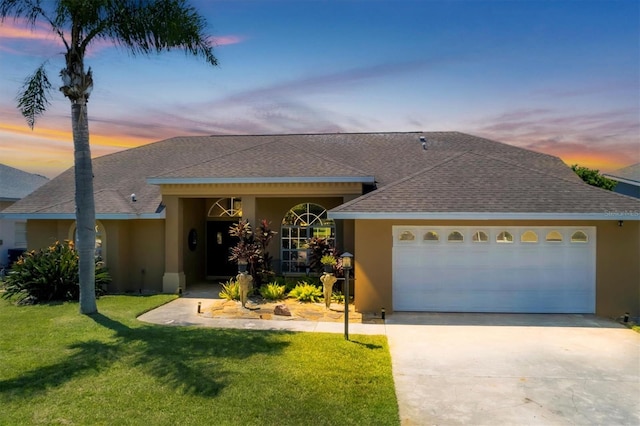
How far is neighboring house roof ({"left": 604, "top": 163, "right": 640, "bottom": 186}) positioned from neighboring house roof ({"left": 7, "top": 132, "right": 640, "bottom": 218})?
7.86m

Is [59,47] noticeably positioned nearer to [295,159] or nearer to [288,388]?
[295,159]

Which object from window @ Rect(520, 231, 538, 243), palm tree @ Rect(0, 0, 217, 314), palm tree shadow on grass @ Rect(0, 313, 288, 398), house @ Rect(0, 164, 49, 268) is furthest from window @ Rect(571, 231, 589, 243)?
house @ Rect(0, 164, 49, 268)

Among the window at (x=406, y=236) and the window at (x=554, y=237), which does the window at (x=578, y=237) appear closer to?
the window at (x=554, y=237)

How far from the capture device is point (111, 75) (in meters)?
11.6

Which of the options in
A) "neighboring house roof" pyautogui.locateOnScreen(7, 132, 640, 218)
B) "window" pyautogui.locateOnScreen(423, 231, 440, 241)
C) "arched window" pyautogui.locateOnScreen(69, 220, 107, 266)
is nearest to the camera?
"neighboring house roof" pyautogui.locateOnScreen(7, 132, 640, 218)

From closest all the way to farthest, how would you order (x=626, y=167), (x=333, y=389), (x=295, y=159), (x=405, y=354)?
(x=333, y=389) < (x=405, y=354) < (x=295, y=159) < (x=626, y=167)

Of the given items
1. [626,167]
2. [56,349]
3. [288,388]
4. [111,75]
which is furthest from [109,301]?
[626,167]

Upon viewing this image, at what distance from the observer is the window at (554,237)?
1057 centimetres

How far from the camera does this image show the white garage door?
414 inches

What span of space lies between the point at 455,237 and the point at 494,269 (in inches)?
50.3

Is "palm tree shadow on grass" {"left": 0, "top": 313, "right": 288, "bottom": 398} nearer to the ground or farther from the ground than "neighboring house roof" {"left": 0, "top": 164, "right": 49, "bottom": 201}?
nearer to the ground

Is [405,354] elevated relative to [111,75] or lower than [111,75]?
lower

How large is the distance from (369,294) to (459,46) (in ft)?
29.8

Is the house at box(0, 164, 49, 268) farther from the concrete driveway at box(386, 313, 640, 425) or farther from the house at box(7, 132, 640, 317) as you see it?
the concrete driveway at box(386, 313, 640, 425)
